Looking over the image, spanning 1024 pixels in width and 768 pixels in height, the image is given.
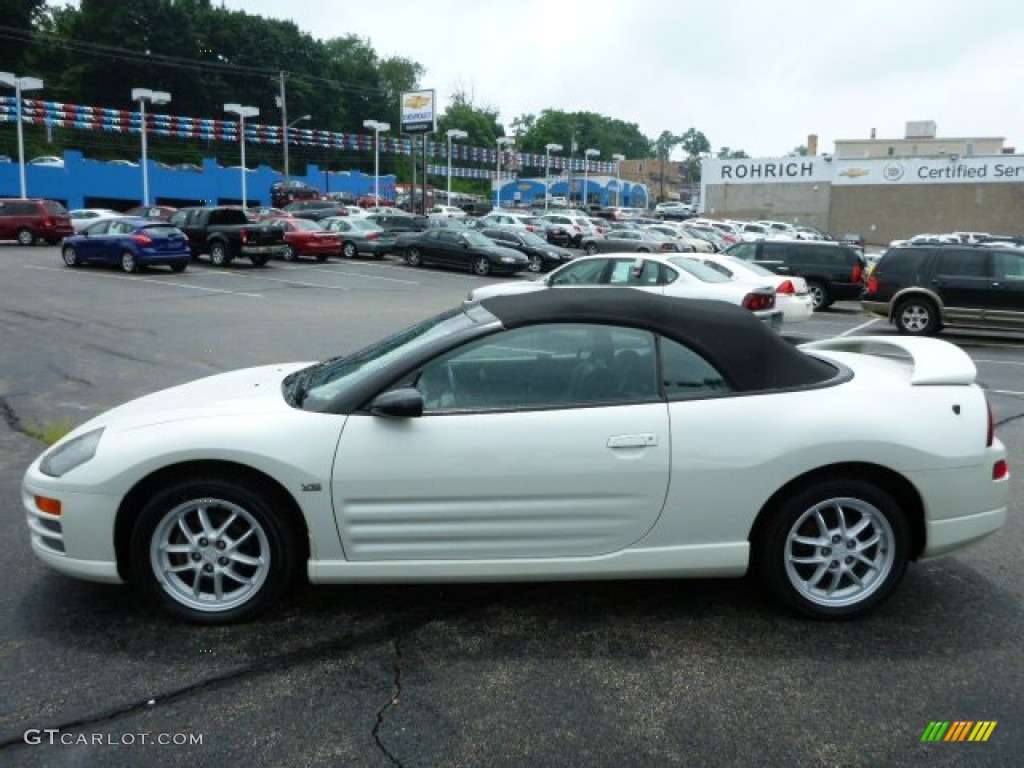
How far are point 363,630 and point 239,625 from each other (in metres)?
0.54

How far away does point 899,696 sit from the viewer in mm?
3244

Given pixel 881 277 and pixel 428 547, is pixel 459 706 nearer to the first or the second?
pixel 428 547

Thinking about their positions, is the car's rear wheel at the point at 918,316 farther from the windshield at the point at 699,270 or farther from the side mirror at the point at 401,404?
the side mirror at the point at 401,404

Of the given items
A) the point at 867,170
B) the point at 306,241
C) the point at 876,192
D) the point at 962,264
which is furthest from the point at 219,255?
the point at 867,170

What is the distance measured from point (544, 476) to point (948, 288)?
14.1m

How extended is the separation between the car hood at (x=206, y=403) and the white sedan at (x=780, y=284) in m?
10.7

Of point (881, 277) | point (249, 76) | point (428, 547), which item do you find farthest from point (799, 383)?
point (249, 76)

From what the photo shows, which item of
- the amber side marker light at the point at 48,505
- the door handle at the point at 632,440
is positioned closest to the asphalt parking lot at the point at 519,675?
the amber side marker light at the point at 48,505

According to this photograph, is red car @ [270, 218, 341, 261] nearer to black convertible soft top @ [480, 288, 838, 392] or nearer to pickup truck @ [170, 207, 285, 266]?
pickup truck @ [170, 207, 285, 266]

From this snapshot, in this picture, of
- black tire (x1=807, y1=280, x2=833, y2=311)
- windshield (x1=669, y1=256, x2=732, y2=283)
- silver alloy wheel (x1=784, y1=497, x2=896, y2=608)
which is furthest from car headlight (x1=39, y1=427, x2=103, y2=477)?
black tire (x1=807, y1=280, x2=833, y2=311)

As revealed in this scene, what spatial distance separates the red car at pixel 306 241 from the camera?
2875 centimetres

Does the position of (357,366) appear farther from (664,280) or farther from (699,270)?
(699,270)

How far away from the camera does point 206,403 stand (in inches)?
158

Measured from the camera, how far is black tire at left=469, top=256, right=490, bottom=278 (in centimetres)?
2830
